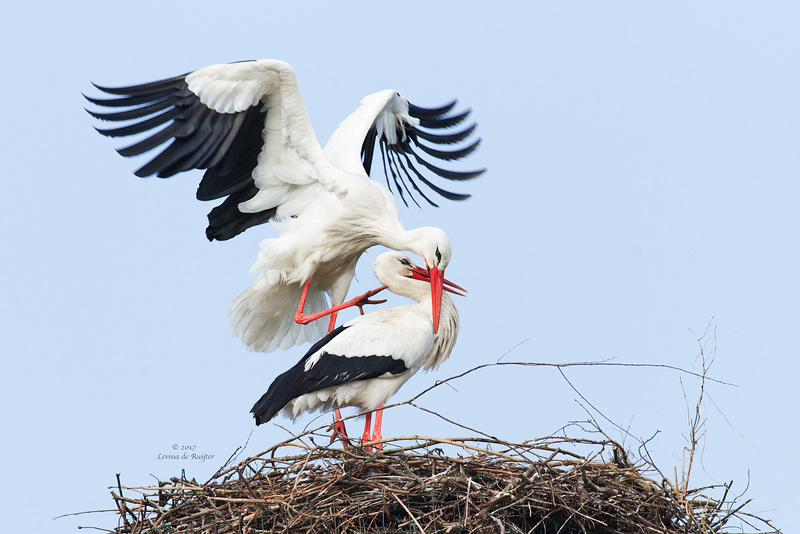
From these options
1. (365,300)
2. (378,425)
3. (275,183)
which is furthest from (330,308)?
(378,425)

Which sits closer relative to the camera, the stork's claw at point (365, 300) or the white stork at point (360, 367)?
the white stork at point (360, 367)

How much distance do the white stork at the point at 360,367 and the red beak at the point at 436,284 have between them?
0.16 feet

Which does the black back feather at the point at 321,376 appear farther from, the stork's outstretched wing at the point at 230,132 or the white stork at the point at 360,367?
the stork's outstretched wing at the point at 230,132

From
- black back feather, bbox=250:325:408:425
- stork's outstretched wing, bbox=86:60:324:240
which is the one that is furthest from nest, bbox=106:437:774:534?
stork's outstretched wing, bbox=86:60:324:240

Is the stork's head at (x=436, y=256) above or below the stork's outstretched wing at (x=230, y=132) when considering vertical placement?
below

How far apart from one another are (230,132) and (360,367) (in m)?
1.91

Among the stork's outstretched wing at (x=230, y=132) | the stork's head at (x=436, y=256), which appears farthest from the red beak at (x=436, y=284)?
the stork's outstretched wing at (x=230, y=132)

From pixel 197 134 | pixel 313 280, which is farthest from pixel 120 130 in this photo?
pixel 313 280

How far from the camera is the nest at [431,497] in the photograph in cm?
515

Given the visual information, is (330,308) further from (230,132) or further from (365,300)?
(230,132)

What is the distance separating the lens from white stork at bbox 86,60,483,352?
6871 millimetres

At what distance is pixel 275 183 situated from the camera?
296 inches

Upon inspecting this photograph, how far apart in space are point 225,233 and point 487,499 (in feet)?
10.1

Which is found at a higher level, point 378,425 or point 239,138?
point 239,138
